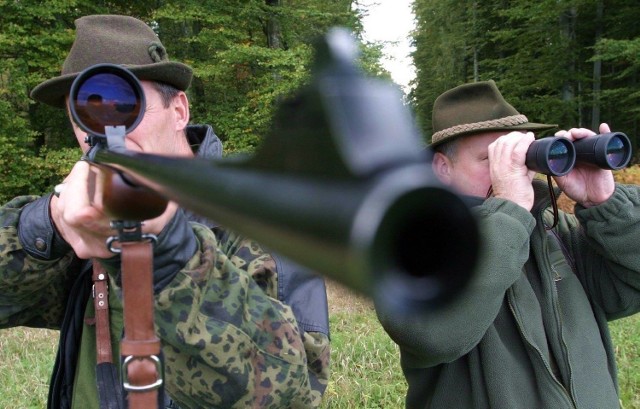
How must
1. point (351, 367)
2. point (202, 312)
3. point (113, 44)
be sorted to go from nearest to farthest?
1. point (202, 312)
2. point (113, 44)
3. point (351, 367)

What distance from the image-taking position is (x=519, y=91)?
76.2ft

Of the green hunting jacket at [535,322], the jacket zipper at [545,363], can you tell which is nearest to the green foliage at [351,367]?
the green hunting jacket at [535,322]

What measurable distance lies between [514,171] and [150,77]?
1.38 metres

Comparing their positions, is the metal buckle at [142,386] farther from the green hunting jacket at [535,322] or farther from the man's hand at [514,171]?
the man's hand at [514,171]

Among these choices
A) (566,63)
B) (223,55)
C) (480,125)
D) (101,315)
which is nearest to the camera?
(101,315)

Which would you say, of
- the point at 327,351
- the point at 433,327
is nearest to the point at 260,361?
the point at 327,351

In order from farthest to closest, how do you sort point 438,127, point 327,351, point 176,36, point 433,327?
1. point 176,36
2. point 438,127
3. point 433,327
4. point 327,351

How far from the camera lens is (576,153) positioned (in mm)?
2383

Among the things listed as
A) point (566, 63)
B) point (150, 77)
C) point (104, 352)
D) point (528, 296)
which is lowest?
point (566, 63)

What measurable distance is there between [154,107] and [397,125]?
4.59ft

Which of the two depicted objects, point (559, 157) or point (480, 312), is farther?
point (559, 157)

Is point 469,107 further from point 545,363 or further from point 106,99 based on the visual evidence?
point 106,99

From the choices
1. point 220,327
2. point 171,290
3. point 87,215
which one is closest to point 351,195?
point 87,215

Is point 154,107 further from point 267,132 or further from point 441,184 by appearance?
point 441,184
